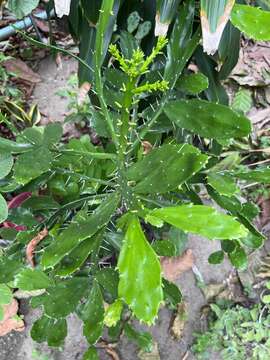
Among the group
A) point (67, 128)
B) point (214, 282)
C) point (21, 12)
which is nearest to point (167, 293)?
point (214, 282)

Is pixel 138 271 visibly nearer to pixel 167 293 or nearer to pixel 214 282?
pixel 167 293

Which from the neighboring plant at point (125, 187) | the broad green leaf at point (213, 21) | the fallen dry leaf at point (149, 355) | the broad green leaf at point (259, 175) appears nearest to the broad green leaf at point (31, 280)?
the neighboring plant at point (125, 187)

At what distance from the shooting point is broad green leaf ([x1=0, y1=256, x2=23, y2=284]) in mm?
1151

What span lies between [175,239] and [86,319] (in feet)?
1.65

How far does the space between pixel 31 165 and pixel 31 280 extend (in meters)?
0.29

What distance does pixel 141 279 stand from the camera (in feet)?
2.39

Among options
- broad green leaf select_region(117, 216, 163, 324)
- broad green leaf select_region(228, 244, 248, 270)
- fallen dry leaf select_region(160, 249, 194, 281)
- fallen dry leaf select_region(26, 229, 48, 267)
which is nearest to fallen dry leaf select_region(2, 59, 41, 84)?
fallen dry leaf select_region(160, 249, 194, 281)

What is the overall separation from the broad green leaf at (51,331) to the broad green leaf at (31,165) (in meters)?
0.45

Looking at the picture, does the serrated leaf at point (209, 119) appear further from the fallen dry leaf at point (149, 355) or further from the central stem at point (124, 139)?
the fallen dry leaf at point (149, 355)

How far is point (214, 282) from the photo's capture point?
1.84m

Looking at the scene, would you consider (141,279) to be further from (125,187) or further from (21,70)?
(21,70)

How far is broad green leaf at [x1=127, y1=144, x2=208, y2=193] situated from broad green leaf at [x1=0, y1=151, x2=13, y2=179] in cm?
23

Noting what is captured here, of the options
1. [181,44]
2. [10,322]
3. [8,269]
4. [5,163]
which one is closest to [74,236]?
[5,163]

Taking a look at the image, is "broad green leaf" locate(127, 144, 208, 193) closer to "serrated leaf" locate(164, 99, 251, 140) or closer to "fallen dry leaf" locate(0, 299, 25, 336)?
"serrated leaf" locate(164, 99, 251, 140)
